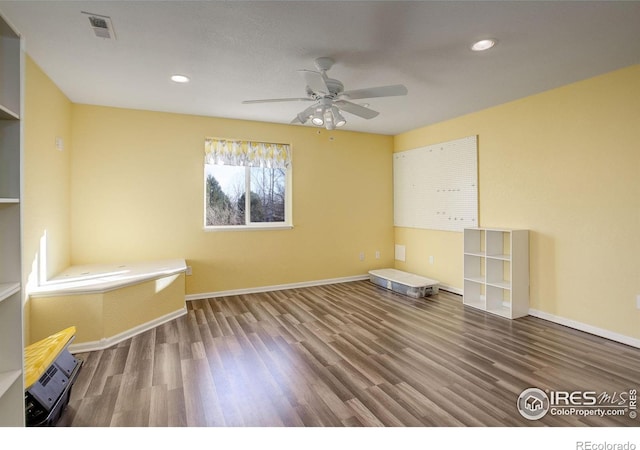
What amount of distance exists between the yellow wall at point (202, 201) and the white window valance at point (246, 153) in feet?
0.34

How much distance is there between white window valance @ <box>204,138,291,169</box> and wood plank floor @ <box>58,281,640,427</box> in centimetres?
214

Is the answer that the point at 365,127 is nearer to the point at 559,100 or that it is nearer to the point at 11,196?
the point at 559,100

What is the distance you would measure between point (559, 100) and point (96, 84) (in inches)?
190

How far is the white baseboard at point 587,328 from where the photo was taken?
118 inches

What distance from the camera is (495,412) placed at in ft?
6.57

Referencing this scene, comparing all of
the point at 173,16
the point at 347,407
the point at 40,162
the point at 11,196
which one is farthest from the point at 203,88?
the point at 347,407

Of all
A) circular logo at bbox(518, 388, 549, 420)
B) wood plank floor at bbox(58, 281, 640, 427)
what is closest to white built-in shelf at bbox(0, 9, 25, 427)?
wood plank floor at bbox(58, 281, 640, 427)

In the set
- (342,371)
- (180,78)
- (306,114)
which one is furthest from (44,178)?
(342,371)

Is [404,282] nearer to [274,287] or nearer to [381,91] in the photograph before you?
[274,287]

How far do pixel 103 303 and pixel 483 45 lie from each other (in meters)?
3.93

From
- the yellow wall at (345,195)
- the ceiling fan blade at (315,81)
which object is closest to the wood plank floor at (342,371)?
the yellow wall at (345,195)

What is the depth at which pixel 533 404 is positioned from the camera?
2.09 m

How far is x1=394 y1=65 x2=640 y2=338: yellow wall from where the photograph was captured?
3.01 metres

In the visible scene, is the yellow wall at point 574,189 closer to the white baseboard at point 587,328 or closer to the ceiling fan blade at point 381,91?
the white baseboard at point 587,328
